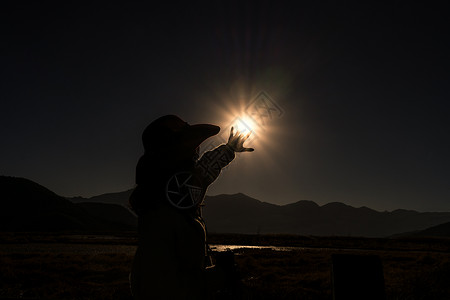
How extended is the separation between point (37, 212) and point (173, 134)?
5913 inches

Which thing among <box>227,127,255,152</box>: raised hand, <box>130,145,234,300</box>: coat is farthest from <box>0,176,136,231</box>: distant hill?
<box>130,145,234,300</box>: coat

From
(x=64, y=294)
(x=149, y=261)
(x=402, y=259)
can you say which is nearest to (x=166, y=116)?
(x=149, y=261)

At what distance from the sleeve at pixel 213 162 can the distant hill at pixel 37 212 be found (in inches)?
5107

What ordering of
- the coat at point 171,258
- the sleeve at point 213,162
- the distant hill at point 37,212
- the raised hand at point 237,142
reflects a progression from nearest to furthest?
1. the coat at point 171,258
2. the sleeve at point 213,162
3. the raised hand at point 237,142
4. the distant hill at point 37,212

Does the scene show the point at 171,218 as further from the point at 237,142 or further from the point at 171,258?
the point at 237,142

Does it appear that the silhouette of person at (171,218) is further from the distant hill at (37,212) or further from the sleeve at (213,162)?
the distant hill at (37,212)

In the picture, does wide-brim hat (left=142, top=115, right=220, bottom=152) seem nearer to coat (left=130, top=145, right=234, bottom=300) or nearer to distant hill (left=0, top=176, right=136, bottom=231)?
coat (left=130, top=145, right=234, bottom=300)

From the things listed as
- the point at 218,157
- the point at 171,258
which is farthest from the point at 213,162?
the point at 171,258

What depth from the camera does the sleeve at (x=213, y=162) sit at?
2.01 meters

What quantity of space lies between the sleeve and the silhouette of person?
3 centimetres

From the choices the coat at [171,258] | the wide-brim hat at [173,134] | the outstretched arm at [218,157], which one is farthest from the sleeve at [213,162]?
the coat at [171,258]

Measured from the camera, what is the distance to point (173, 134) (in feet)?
6.25

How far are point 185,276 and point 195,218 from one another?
0.95ft

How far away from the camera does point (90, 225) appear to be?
436 ft
